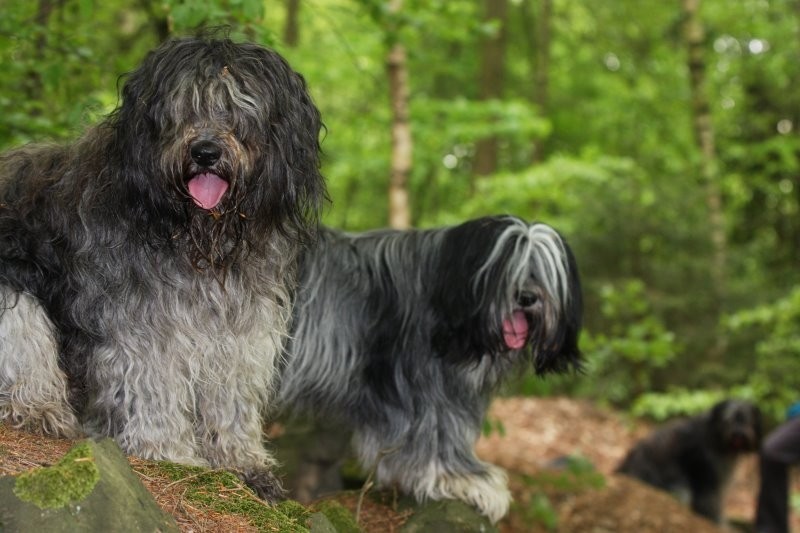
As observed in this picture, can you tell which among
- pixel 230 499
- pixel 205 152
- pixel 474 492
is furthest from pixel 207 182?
pixel 474 492

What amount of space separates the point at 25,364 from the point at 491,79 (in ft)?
37.7

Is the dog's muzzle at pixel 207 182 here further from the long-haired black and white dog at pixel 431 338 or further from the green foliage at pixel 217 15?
the long-haired black and white dog at pixel 431 338

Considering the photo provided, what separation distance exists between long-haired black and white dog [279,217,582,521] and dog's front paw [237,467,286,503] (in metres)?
0.72

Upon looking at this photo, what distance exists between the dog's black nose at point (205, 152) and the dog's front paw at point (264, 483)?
1.24 meters

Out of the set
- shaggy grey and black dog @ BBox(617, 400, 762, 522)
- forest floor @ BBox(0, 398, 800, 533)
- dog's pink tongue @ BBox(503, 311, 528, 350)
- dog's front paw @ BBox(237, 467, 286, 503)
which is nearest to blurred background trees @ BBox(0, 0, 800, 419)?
Result: shaggy grey and black dog @ BBox(617, 400, 762, 522)

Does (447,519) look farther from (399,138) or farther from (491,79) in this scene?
(491,79)

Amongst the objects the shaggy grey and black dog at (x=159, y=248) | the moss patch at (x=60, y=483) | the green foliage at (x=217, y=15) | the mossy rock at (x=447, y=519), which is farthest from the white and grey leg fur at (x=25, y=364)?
the mossy rock at (x=447, y=519)

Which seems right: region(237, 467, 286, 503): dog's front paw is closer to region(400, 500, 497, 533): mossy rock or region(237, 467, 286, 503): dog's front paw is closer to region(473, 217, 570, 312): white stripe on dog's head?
region(400, 500, 497, 533): mossy rock

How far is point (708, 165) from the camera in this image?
1156cm

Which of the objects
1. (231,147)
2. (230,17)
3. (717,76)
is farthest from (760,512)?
(717,76)

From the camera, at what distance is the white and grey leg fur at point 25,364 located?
346 cm

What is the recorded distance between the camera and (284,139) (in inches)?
136

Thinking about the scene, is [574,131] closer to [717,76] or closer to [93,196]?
[717,76]

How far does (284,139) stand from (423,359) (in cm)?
147
